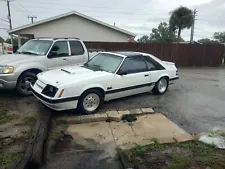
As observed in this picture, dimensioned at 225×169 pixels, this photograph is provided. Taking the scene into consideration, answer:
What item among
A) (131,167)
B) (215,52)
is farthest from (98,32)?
(131,167)

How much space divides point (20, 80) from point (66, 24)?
1177 centimetres

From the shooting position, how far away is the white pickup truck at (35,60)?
580cm

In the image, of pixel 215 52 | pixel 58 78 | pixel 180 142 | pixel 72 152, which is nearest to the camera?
pixel 72 152

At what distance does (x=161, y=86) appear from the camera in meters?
7.11

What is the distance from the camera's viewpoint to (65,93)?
451cm

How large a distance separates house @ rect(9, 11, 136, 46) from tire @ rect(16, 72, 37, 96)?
11.2 metres

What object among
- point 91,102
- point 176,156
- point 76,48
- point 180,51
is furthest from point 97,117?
point 180,51

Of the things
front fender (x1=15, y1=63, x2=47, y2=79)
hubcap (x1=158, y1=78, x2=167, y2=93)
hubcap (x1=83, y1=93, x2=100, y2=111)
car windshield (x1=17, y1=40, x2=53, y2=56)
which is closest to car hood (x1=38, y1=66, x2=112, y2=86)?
hubcap (x1=83, y1=93, x2=100, y2=111)

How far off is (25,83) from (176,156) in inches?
186

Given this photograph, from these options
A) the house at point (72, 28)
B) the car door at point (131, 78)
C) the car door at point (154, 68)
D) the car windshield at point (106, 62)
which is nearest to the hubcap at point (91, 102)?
the car door at point (131, 78)

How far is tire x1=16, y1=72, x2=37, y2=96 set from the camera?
6.05 m

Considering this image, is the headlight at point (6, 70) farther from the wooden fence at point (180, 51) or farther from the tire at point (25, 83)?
the wooden fence at point (180, 51)

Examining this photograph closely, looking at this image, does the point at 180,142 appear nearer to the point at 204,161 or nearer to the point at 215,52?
the point at 204,161

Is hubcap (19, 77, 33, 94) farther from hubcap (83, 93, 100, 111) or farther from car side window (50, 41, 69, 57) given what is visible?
hubcap (83, 93, 100, 111)
